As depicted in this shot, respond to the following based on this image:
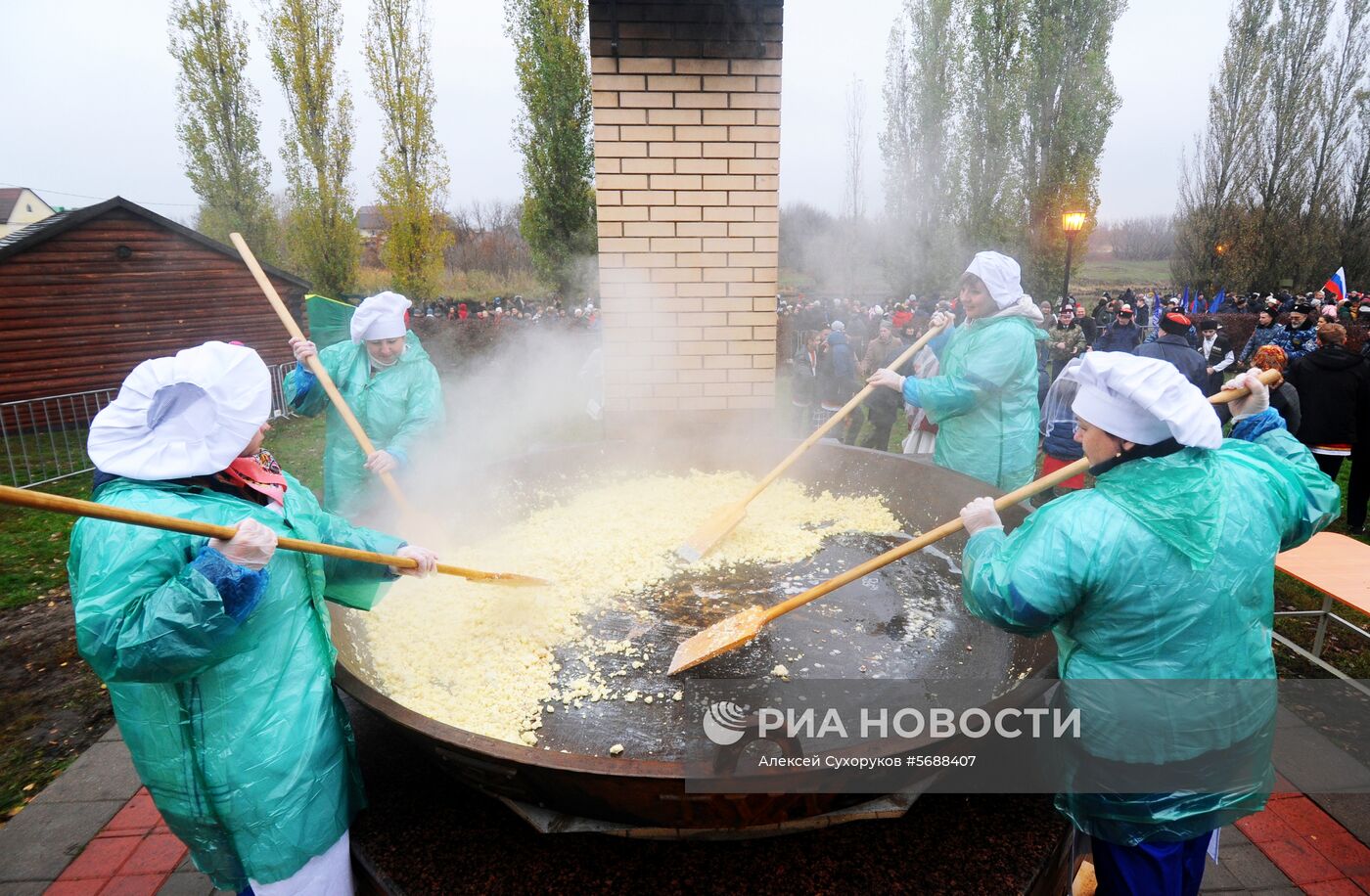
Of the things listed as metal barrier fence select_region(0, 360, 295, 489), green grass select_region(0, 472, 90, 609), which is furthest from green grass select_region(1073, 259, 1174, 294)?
green grass select_region(0, 472, 90, 609)

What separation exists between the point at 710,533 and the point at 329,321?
2459 mm

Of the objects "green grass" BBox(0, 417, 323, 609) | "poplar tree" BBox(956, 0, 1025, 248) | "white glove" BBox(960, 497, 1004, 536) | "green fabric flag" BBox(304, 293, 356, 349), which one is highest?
"poplar tree" BBox(956, 0, 1025, 248)

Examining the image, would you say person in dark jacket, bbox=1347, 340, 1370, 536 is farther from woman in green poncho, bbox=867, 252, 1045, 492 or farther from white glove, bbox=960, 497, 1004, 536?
white glove, bbox=960, 497, 1004, 536

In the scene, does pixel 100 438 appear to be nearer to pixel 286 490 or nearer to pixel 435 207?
pixel 286 490

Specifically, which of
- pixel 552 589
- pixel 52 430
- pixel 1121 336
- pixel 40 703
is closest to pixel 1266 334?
pixel 1121 336

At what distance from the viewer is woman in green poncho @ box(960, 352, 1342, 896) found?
67.7 inches

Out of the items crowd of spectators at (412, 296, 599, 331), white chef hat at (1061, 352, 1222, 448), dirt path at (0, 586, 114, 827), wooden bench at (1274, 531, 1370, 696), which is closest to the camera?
white chef hat at (1061, 352, 1222, 448)

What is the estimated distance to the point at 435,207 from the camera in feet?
65.6

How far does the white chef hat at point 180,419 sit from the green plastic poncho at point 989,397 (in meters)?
3.03

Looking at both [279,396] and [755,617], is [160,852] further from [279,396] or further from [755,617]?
[279,396]

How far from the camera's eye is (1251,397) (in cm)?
233

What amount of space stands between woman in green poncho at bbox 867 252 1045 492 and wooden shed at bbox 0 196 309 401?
1319 cm

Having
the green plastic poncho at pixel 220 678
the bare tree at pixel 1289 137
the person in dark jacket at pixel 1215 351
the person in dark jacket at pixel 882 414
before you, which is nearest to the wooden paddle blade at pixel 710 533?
the green plastic poncho at pixel 220 678

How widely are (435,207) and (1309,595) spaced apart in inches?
798
